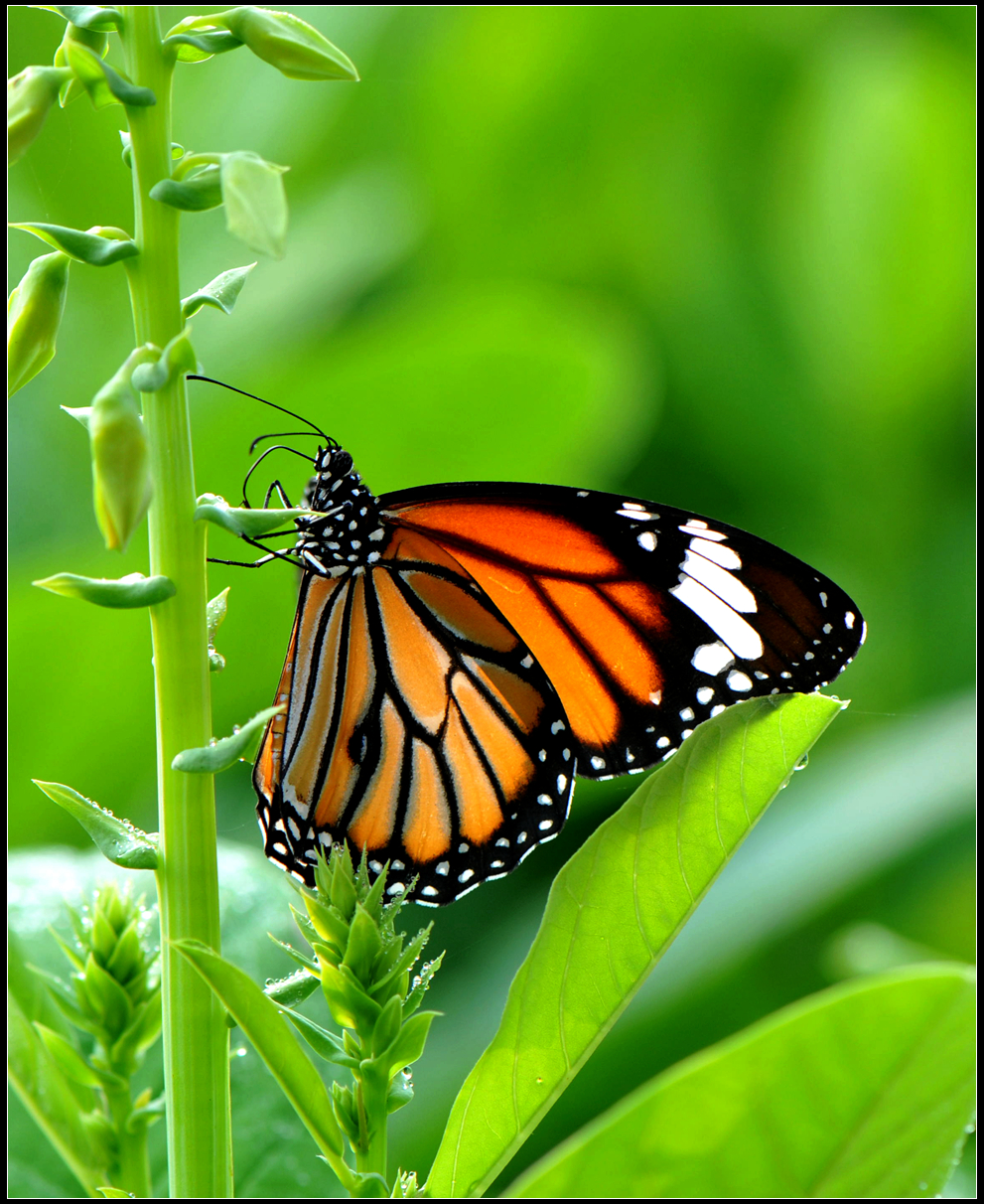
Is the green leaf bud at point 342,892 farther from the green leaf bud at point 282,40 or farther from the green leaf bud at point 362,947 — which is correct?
the green leaf bud at point 282,40

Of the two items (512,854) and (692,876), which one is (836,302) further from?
(692,876)

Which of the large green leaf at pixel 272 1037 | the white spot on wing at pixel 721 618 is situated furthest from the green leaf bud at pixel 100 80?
the white spot on wing at pixel 721 618

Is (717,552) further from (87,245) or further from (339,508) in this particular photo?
(87,245)

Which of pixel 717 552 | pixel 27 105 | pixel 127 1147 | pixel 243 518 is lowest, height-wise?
pixel 127 1147

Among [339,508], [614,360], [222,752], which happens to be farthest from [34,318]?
[614,360]

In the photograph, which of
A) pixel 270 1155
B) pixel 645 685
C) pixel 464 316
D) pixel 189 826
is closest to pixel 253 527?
pixel 189 826
